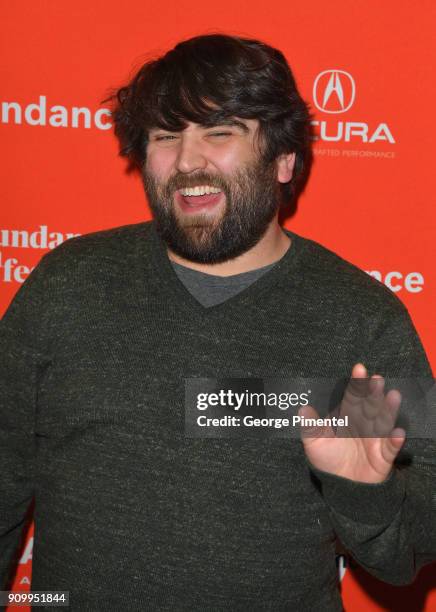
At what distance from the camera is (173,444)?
1.47 m

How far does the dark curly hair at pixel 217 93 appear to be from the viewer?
1561mm

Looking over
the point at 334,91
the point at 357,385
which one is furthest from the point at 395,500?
the point at 334,91

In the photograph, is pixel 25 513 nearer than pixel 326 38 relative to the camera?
Yes

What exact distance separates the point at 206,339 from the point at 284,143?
0.50 meters

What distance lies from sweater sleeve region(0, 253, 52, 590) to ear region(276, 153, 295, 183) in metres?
0.58

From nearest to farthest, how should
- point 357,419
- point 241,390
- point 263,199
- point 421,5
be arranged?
point 357,419
point 241,390
point 263,199
point 421,5

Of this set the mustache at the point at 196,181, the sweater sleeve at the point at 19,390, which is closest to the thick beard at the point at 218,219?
the mustache at the point at 196,181

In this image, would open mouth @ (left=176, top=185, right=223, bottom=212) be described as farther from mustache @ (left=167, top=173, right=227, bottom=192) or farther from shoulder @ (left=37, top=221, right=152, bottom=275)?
shoulder @ (left=37, top=221, right=152, bottom=275)

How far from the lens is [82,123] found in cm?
190

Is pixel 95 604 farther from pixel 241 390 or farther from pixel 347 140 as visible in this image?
pixel 347 140

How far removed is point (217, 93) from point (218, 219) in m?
0.26

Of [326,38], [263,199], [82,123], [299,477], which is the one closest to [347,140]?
[326,38]

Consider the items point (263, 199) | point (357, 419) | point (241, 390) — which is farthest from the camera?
point (263, 199)

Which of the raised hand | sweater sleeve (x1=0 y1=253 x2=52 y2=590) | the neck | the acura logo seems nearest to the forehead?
the neck
